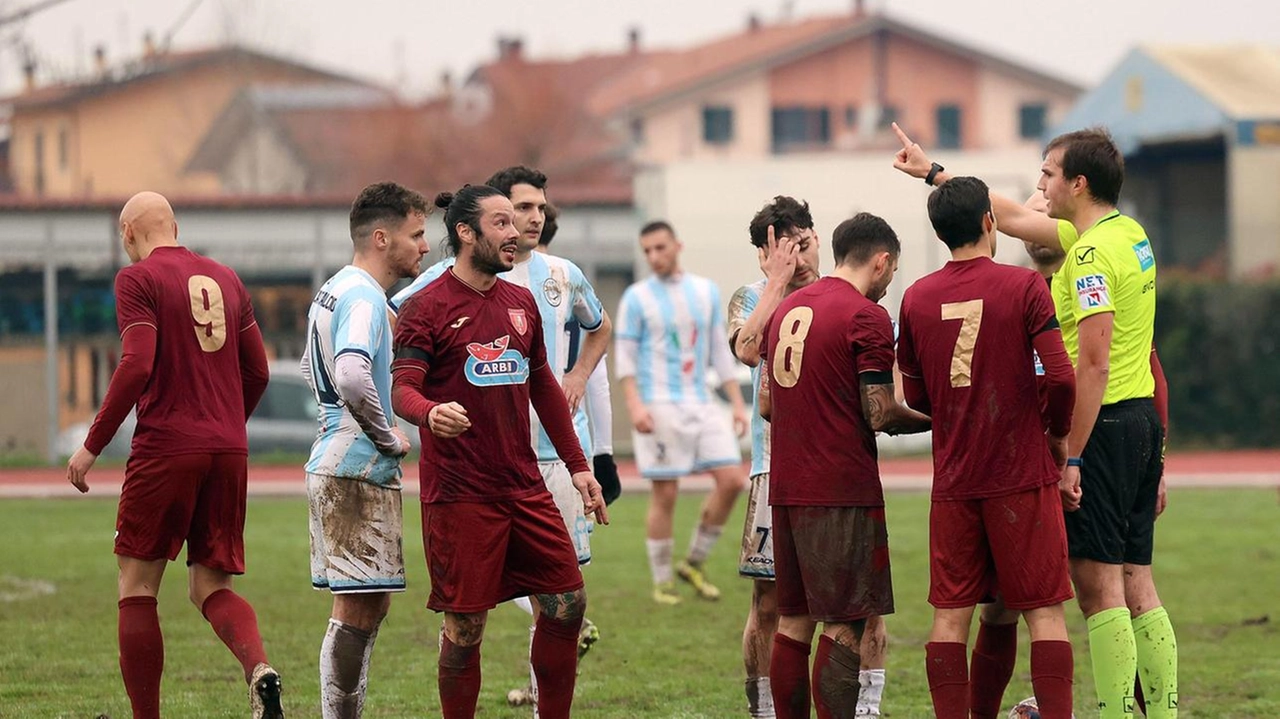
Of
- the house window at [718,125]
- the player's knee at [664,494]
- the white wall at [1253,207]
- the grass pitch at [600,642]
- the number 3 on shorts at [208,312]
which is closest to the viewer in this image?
the number 3 on shorts at [208,312]

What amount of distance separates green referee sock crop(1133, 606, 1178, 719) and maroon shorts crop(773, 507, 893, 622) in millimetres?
1175

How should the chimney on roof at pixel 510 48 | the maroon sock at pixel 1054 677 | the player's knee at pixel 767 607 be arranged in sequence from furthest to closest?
the chimney on roof at pixel 510 48 → the player's knee at pixel 767 607 → the maroon sock at pixel 1054 677

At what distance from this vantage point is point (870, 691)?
691 cm

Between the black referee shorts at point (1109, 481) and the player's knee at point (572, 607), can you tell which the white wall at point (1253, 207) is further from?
the player's knee at point (572, 607)

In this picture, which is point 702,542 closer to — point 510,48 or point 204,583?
point 204,583

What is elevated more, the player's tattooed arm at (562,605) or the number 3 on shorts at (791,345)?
the number 3 on shorts at (791,345)

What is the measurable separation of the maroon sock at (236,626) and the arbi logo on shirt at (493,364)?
1510 mm

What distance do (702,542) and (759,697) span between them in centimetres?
453

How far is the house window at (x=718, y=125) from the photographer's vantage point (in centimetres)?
5769

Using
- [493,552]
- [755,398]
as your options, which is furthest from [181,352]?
[755,398]

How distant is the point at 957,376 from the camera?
608 centimetres

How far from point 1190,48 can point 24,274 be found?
24.0 m

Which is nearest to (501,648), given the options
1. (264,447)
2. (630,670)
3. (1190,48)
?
(630,670)

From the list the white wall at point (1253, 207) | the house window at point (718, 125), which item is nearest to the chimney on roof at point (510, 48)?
the house window at point (718, 125)
